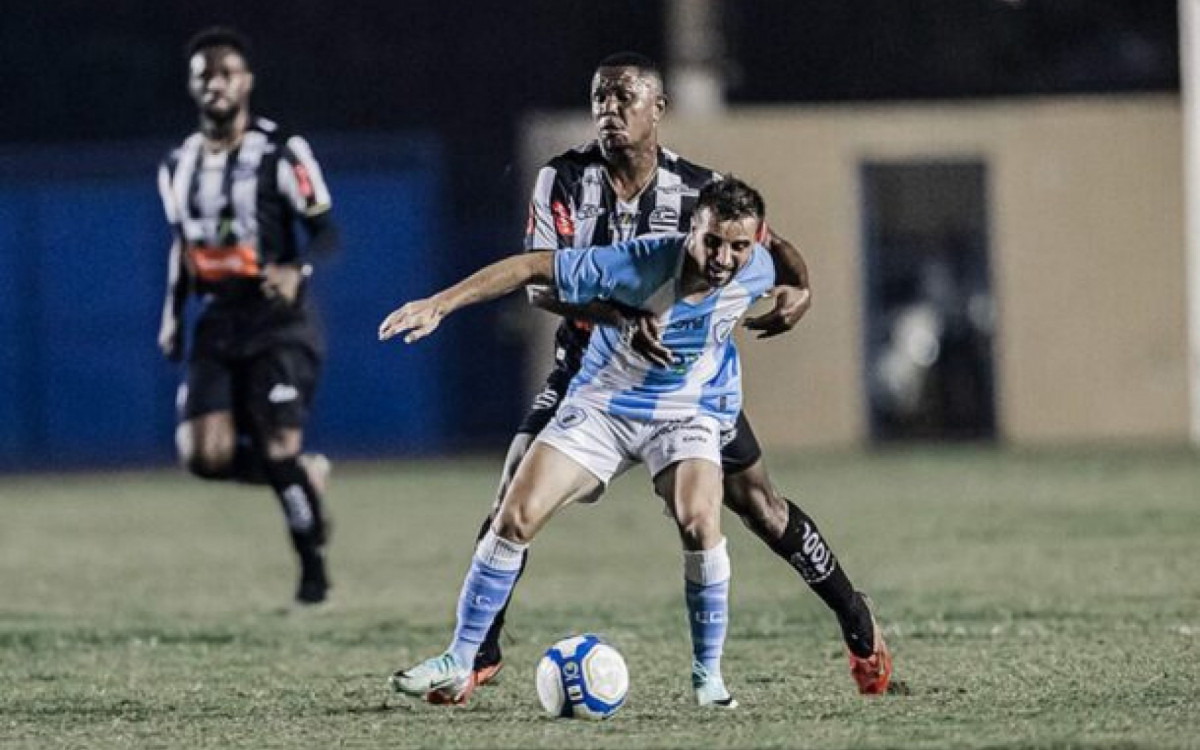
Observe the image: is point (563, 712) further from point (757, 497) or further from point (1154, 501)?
point (1154, 501)

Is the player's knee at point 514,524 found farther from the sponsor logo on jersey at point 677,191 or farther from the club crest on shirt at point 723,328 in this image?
the sponsor logo on jersey at point 677,191

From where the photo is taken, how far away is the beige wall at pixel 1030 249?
24.4 metres

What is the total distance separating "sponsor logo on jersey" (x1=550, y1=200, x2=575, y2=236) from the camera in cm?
883

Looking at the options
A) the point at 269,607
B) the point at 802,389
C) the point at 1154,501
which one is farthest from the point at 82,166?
the point at 269,607

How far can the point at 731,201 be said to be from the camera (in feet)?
26.9

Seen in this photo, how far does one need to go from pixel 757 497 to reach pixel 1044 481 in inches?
444

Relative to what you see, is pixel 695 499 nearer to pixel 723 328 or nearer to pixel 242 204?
pixel 723 328

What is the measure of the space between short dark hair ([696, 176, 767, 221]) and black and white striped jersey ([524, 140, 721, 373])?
0.52 metres

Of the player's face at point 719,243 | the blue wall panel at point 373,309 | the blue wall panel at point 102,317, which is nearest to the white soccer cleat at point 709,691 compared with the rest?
the player's face at point 719,243

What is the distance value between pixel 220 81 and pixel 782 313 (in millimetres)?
4161

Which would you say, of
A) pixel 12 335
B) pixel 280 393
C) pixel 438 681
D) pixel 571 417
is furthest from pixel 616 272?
pixel 12 335

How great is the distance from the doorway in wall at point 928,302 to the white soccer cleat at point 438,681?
16664 mm

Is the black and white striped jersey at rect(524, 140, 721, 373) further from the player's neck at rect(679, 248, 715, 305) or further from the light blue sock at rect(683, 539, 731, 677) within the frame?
the light blue sock at rect(683, 539, 731, 677)

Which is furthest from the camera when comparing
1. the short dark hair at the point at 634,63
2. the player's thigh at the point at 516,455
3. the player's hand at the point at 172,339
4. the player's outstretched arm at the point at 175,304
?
the player's hand at the point at 172,339
